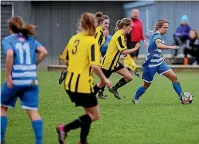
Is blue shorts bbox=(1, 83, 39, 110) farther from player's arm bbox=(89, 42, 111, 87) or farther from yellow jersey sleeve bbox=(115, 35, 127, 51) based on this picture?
yellow jersey sleeve bbox=(115, 35, 127, 51)

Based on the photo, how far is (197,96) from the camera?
15062 millimetres

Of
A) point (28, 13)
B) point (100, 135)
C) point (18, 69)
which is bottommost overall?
point (100, 135)

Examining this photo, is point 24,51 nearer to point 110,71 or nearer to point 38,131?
point 38,131

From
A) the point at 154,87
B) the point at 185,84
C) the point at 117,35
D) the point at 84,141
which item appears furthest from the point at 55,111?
the point at 185,84

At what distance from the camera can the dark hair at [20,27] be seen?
324 inches

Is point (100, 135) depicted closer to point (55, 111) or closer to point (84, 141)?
point (84, 141)

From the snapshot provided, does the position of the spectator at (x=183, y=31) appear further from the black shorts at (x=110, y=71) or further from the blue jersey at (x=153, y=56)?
the blue jersey at (x=153, y=56)

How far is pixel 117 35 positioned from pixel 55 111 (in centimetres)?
203

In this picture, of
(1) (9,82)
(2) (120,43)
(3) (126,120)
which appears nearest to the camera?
(1) (9,82)

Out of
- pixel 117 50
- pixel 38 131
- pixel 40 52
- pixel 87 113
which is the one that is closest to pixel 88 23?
pixel 40 52

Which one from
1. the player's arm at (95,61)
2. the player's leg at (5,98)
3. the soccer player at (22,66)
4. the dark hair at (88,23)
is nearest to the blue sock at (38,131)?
the soccer player at (22,66)

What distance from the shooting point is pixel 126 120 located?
10.9m

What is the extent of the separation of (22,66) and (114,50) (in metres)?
5.37

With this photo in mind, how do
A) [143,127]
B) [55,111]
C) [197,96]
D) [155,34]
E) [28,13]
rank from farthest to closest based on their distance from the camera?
[28,13] → [197,96] → [155,34] → [55,111] → [143,127]
